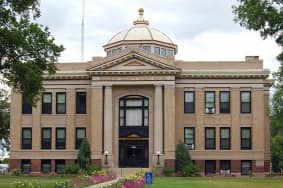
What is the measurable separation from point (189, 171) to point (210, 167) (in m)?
4.80

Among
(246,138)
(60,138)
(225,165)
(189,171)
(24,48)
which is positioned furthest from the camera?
(60,138)

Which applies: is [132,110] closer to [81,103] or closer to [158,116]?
[158,116]

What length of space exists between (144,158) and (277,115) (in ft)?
60.0

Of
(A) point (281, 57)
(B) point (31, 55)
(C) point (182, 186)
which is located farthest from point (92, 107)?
(A) point (281, 57)

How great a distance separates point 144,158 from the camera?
2689 inches

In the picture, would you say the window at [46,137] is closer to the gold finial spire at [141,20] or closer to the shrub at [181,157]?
the shrub at [181,157]

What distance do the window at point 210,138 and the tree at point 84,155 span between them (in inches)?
454

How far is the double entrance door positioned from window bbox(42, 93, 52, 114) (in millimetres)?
8072

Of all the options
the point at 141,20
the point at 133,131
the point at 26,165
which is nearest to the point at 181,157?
the point at 133,131

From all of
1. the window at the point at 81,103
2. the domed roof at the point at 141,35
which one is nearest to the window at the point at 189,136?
the window at the point at 81,103

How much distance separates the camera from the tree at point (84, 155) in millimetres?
66812

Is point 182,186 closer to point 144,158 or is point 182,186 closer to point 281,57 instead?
point 281,57

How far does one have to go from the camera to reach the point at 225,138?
6844cm

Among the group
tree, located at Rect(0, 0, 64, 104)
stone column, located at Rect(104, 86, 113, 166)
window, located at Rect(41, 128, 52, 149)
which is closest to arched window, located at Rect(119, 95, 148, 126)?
stone column, located at Rect(104, 86, 113, 166)
